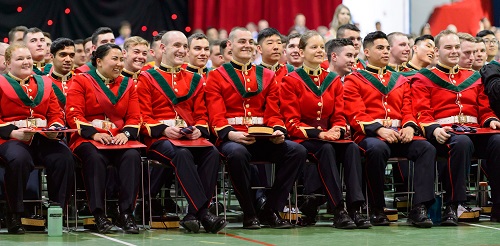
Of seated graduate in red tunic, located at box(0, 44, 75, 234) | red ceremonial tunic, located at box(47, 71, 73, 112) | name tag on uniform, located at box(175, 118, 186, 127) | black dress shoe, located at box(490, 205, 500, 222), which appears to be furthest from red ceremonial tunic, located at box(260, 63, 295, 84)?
black dress shoe, located at box(490, 205, 500, 222)

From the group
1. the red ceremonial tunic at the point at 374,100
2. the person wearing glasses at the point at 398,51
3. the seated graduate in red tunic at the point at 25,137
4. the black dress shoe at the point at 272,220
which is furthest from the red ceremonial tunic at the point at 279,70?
the seated graduate in red tunic at the point at 25,137

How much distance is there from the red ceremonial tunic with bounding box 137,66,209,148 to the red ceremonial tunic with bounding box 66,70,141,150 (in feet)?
0.35

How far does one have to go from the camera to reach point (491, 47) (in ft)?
34.5

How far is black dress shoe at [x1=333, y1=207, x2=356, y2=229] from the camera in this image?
784cm

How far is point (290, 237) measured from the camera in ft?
24.0

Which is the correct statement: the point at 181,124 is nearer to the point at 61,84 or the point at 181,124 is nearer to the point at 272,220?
the point at 272,220

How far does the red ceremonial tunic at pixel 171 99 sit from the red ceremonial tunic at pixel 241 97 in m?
0.09

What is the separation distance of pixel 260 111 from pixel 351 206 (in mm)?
1131

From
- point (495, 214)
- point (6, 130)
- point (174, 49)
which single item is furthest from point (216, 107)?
point (495, 214)

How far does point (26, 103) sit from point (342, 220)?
2673 millimetres

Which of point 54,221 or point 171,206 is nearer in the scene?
point 54,221

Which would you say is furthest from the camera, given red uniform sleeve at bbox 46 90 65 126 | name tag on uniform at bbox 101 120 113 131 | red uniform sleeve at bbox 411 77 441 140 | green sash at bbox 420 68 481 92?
green sash at bbox 420 68 481 92

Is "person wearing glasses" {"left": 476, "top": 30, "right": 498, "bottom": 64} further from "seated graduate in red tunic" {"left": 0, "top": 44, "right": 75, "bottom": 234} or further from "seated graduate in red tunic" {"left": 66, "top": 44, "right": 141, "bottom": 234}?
"seated graduate in red tunic" {"left": 0, "top": 44, "right": 75, "bottom": 234}

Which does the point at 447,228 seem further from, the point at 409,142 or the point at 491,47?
the point at 491,47
